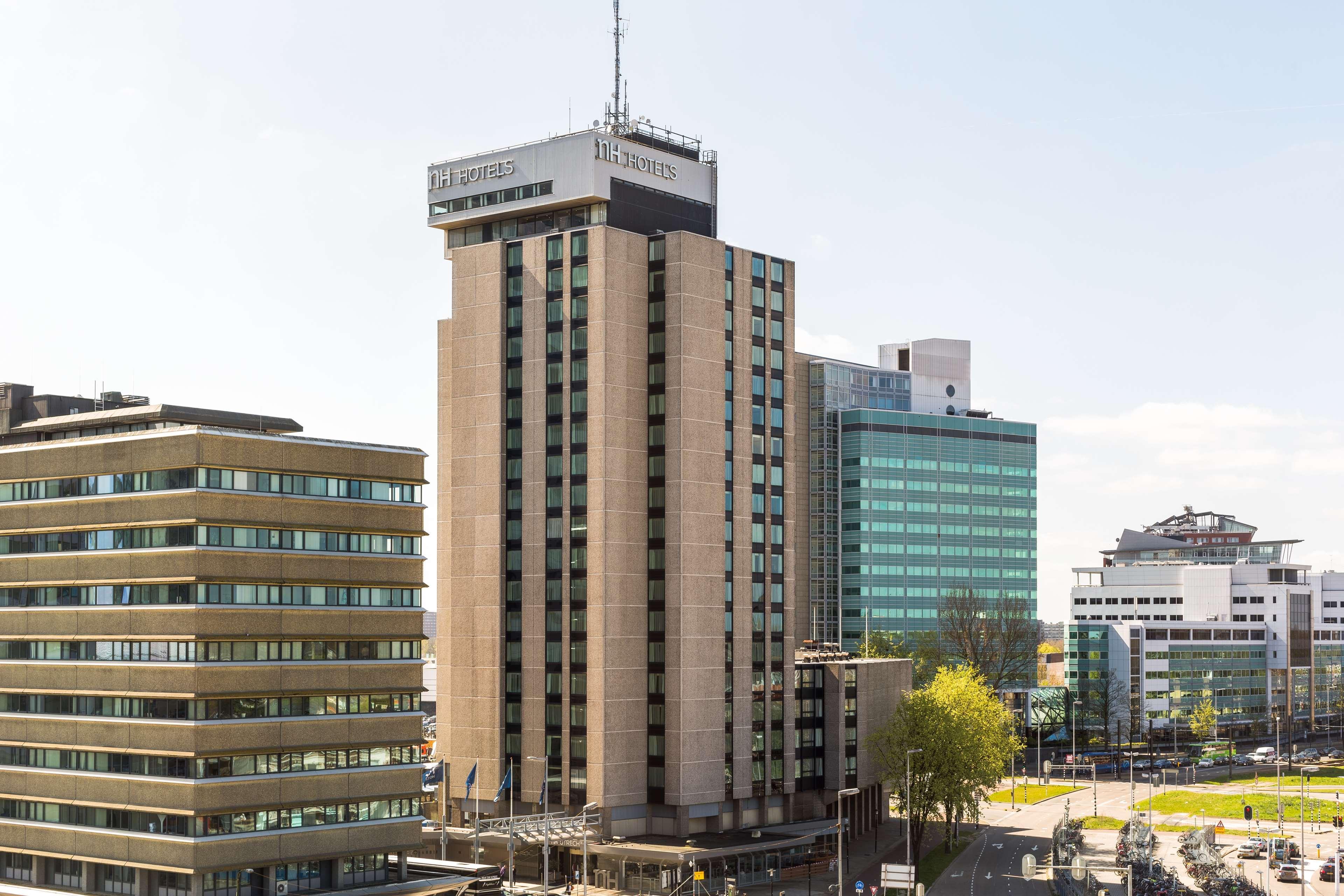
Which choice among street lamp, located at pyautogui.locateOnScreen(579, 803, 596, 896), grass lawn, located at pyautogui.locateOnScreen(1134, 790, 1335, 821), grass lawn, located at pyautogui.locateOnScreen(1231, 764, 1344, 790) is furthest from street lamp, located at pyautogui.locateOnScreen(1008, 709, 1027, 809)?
Answer: street lamp, located at pyautogui.locateOnScreen(579, 803, 596, 896)

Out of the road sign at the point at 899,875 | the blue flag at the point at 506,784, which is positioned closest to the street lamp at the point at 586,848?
the blue flag at the point at 506,784

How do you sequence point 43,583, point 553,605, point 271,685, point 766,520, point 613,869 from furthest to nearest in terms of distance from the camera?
point 766,520, point 553,605, point 613,869, point 43,583, point 271,685

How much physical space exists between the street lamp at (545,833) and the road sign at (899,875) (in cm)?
2450

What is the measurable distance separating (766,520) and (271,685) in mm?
55487

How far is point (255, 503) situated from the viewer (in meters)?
98.0

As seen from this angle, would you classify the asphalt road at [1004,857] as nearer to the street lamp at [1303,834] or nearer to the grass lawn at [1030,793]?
the grass lawn at [1030,793]

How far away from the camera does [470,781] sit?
11856 cm

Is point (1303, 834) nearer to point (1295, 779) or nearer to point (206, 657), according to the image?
point (1295, 779)

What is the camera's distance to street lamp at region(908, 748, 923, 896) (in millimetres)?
120625

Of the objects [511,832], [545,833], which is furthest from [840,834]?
[511,832]

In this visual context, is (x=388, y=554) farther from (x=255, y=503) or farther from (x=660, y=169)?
(x=660, y=169)

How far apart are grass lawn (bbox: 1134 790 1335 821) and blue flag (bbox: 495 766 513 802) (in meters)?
80.4

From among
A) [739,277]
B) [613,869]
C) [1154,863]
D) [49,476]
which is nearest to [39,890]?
[49,476]

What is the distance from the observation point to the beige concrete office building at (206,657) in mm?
95250
